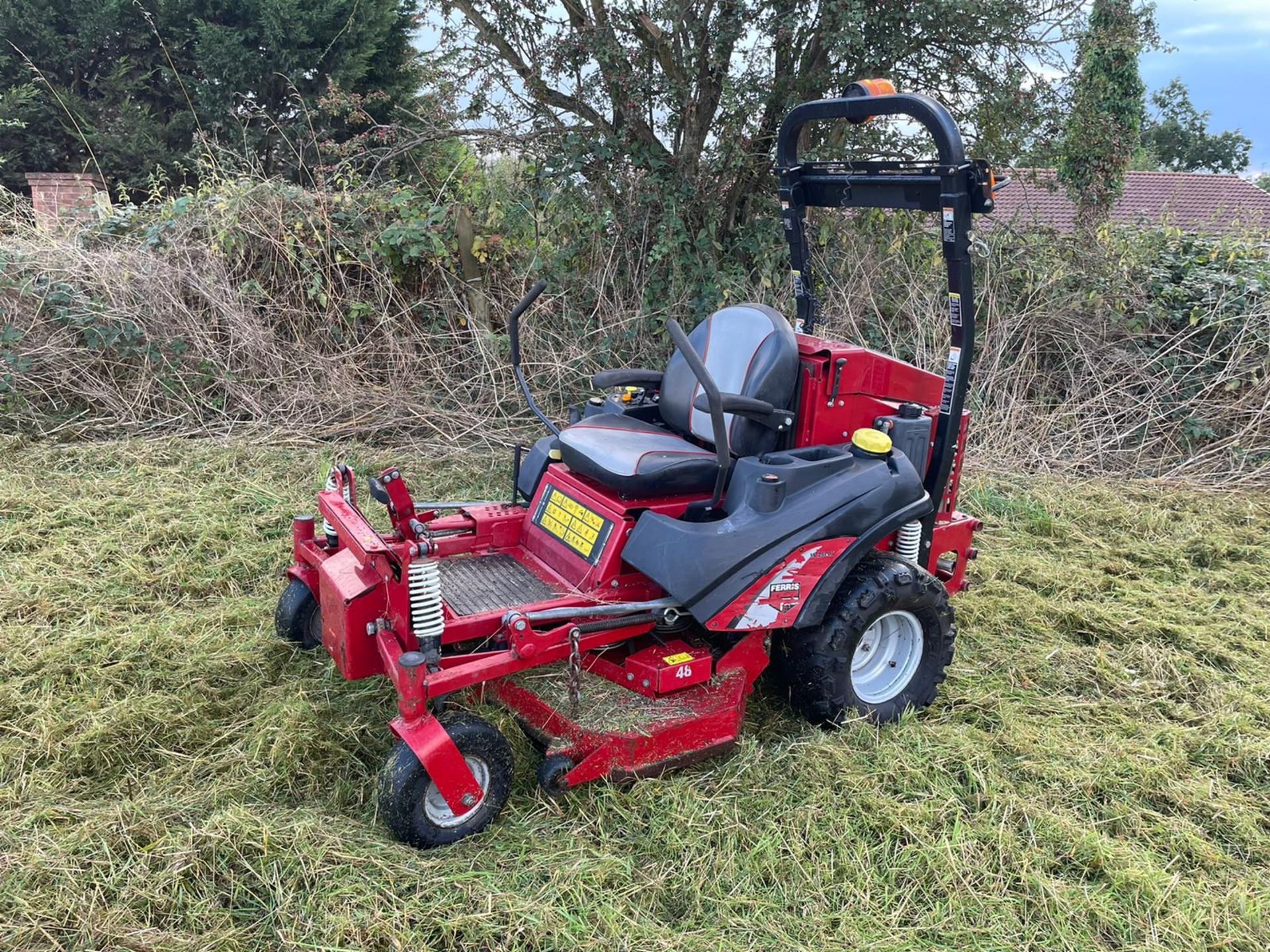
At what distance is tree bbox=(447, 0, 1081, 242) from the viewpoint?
6305mm

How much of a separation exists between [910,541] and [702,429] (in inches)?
34.3

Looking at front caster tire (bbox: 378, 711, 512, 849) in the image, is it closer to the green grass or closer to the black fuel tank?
the green grass

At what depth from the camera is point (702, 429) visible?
11.9 feet

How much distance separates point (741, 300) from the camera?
681 centimetres

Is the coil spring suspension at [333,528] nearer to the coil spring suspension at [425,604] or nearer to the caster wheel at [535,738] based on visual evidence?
the coil spring suspension at [425,604]

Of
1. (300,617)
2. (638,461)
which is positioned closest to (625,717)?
(638,461)

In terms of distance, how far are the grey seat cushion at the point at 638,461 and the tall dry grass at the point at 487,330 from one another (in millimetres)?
2816

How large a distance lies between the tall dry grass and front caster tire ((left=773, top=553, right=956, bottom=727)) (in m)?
3.27

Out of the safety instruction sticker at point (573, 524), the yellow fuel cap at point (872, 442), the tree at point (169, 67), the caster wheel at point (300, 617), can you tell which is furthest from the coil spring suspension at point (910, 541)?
the tree at point (169, 67)

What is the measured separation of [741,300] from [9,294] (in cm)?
486

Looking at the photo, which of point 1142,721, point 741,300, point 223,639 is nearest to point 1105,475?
point 741,300

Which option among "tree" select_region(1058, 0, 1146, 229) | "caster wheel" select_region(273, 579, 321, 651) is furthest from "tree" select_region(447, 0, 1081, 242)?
"caster wheel" select_region(273, 579, 321, 651)

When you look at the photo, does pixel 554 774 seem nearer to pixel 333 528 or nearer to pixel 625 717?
pixel 625 717

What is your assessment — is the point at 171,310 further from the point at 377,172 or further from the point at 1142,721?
the point at 1142,721
